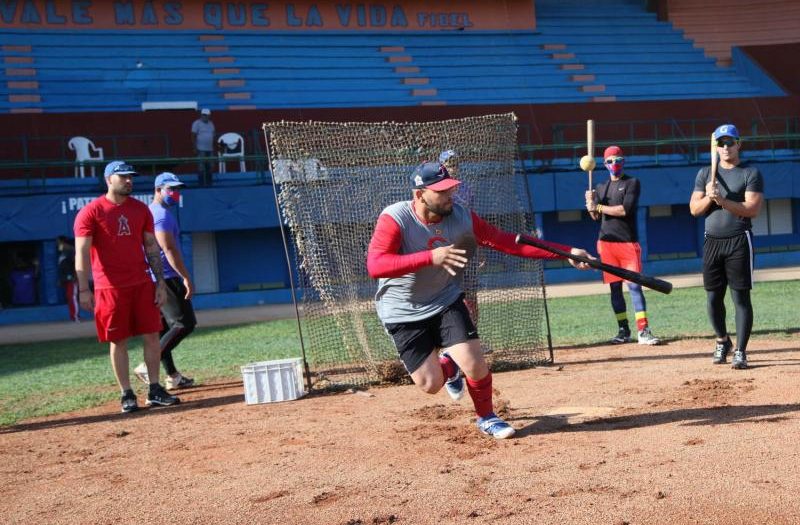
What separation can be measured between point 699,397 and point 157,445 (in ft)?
14.1

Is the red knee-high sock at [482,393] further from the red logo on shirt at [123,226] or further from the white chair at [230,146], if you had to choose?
the white chair at [230,146]

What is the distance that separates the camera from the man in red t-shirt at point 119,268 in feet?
28.2

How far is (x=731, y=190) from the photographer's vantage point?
8828 mm

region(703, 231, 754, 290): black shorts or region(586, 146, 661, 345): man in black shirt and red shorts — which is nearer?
region(703, 231, 754, 290): black shorts

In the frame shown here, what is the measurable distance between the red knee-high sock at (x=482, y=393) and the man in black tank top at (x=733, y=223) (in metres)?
3.17

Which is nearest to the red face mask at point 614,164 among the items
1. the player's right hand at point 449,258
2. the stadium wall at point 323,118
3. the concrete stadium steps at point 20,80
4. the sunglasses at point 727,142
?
the sunglasses at point 727,142

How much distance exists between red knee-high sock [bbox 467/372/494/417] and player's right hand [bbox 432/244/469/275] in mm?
995

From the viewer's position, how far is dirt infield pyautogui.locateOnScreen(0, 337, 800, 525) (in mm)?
5195

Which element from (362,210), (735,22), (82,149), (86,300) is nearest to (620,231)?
(362,210)

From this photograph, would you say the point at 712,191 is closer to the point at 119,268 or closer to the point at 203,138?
the point at 119,268

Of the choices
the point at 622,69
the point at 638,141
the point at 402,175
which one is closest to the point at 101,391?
the point at 402,175

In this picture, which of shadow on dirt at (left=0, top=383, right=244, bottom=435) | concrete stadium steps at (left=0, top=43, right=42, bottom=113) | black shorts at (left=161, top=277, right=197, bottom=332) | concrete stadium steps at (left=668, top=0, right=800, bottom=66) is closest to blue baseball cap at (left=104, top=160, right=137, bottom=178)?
black shorts at (left=161, top=277, right=197, bottom=332)

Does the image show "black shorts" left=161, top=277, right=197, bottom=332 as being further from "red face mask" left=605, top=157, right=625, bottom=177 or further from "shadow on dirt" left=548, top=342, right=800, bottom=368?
"red face mask" left=605, top=157, right=625, bottom=177

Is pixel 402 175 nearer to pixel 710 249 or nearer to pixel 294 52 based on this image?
pixel 710 249
